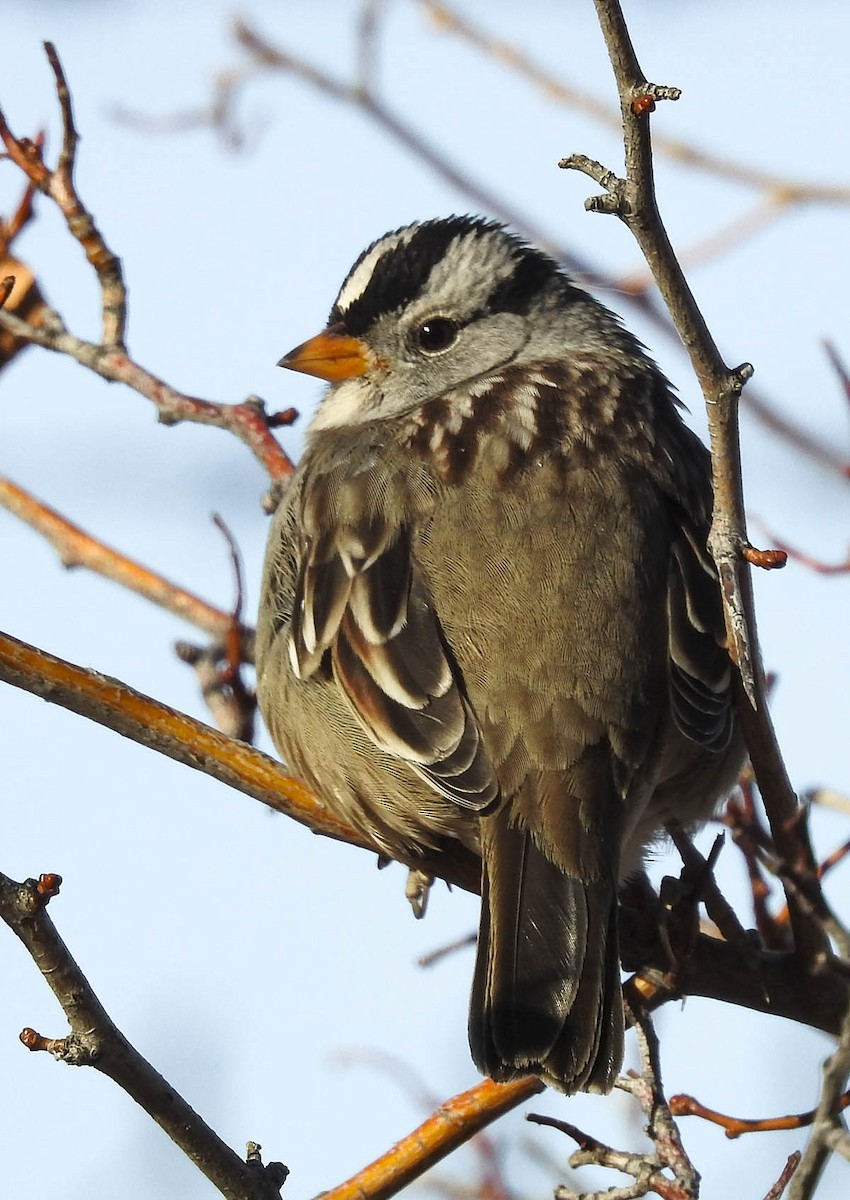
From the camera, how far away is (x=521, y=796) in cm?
344

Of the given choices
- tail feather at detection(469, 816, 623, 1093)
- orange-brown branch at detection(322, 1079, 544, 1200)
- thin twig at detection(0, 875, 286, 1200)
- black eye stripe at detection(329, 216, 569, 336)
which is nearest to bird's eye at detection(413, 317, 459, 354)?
black eye stripe at detection(329, 216, 569, 336)

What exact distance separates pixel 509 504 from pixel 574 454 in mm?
269

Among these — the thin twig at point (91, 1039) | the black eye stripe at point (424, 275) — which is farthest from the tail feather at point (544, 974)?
the black eye stripe at point (424, 275)

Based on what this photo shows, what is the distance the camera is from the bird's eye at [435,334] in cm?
473

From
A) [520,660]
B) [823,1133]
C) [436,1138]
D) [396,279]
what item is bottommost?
[823,1133]

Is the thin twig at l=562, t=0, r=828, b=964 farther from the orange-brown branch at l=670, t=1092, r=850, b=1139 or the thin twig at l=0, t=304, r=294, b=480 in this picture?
the thin twig at l=0, t=304, r=294, b=480

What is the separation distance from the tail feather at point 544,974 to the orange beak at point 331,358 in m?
1.67

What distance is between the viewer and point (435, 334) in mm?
4742

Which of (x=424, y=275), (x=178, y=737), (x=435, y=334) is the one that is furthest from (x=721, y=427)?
(x=424, y=275)

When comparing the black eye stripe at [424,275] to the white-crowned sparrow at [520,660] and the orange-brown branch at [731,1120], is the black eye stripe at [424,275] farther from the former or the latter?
the orange-brown branch at [731,1120]

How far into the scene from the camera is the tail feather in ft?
10.4

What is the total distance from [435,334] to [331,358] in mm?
297

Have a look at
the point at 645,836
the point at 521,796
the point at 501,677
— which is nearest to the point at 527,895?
the point at 521,796

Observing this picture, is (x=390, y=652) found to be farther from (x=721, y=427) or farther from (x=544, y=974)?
(x=721, y=427)
